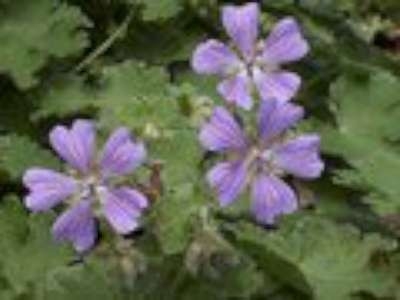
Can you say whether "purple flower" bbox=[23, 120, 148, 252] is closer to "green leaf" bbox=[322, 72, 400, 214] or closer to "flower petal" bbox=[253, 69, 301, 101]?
"flower petal" bbox=[253, 69, 301, 101]

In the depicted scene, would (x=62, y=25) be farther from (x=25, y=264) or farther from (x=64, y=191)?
(x=64, y=191)

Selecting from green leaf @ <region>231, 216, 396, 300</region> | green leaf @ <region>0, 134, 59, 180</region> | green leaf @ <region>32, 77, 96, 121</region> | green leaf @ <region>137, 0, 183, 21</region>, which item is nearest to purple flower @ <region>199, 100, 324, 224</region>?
green leaf @ <region>231, 216, 396, 300</region>

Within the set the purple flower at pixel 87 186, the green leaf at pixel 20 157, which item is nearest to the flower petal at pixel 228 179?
the purple flower at pixel 87 186

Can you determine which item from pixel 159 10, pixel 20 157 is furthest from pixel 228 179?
pixel 159 10

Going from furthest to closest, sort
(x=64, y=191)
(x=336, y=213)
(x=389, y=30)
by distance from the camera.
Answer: (x=389, y=30), (x=336, y=213), (x=64, y=191)

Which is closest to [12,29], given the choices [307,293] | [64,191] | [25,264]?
[25,264]
